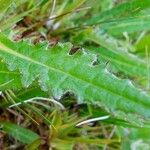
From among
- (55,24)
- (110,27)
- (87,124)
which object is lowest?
(87,124)

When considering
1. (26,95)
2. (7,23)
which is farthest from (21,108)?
(7,23)

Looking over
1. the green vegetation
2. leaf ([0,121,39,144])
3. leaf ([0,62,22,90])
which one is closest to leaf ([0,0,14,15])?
the green vegetation

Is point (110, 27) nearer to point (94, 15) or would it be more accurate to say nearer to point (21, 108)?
point (94, 15)

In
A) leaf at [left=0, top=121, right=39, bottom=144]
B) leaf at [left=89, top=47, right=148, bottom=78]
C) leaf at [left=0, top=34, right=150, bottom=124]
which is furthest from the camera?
leaf at [left=89, top=47, right=148, bottom=78]

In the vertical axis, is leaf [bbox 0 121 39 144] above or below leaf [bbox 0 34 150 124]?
below

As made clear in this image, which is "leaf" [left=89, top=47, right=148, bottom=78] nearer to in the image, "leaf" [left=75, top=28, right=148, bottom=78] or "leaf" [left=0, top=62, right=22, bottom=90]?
"leaf" [left=75, top=28, right=148, bottom=78]

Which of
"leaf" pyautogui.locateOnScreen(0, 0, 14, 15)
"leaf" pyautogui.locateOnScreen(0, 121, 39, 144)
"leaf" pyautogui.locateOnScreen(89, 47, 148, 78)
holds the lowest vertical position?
"leaf" pyautogui.locateOnScreen(89, 47, 148, 78)

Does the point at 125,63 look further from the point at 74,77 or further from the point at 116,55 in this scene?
the point at 74,77

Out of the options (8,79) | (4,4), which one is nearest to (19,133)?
(8,79)

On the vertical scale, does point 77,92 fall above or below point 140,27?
above
